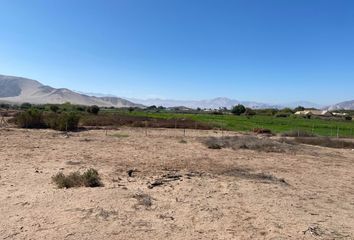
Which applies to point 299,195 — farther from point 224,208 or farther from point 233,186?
point 224,208

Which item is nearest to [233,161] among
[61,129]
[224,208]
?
[224,208]

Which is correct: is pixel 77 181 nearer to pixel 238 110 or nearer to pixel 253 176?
pixel 253 176

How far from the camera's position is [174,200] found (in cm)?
1085

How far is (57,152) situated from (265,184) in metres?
11.3

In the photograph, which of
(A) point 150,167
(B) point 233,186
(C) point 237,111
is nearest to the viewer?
(B) point 233,186

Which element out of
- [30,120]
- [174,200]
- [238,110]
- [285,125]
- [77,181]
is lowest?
[174,200]

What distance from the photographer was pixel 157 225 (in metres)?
8.66

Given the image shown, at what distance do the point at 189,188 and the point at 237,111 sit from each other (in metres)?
102

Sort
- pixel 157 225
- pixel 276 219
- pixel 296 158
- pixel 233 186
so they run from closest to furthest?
pixel 157 225, pixel 276 219, pixel 233 186, pixel 296 158

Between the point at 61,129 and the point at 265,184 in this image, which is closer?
the point at 265,184

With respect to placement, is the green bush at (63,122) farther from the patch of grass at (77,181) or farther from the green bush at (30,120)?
the patch of grass at (77,181)

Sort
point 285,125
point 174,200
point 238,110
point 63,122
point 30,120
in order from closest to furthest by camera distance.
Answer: point 174,200, point 63,122, point 30,120, point 285,125, point 238,110

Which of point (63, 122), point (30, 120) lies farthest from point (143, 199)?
point (30, 120)

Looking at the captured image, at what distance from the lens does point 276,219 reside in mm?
9383
